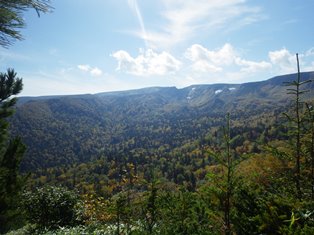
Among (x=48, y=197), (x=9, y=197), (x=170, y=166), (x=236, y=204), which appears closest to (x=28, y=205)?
(x=48, y=197)

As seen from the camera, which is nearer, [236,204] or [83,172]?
[236,204]

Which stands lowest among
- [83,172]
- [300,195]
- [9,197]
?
[83,172]

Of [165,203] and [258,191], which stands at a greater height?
[258,191]

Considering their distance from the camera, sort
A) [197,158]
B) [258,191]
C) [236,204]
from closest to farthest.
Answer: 1. [236,204]
2. [258,191]
3. [197,158]

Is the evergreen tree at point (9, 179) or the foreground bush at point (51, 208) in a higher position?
the evergreen tree at point (9, 179)

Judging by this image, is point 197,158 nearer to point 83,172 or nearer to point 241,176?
point 83,172

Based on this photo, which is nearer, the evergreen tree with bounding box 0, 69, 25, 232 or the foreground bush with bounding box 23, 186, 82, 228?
the evergreen tree with bounding box 0, 69, 25, 232

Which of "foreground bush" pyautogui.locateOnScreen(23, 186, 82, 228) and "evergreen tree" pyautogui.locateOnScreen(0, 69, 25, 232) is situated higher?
Result: "evergreen tree" pyautogui.locateOnScreen(0, 69, 25, 232)

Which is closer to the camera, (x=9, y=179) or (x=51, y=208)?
(x=9, y=179)

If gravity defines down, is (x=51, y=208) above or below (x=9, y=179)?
below

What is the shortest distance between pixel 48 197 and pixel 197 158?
17358 cm

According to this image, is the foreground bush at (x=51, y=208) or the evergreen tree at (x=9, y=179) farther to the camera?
the foreground bush at (x=51, y=208)

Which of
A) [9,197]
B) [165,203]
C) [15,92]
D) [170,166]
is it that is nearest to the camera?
[165,203]

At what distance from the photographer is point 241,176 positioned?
619cm
